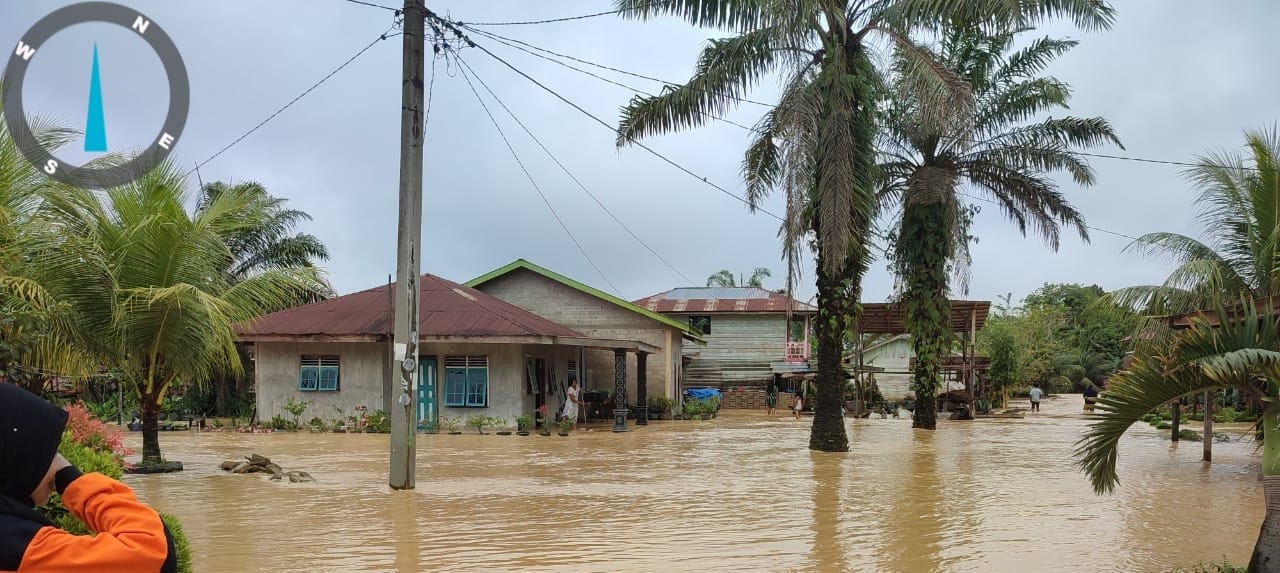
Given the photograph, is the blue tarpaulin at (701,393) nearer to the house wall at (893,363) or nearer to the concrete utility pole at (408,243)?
the house wall at (893,363)

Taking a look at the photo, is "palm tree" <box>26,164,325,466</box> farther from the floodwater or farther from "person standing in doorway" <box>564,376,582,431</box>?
"person standing in doorway" <box>564,376,582,431</box>

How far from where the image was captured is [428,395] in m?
24.9

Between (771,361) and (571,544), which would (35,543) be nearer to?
(571,544)

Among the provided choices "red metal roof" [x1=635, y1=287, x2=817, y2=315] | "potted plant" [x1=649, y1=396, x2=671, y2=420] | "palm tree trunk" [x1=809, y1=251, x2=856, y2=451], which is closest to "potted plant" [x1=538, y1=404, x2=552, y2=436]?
"potted plant" [x1=649, y1=396, x2=671, y2=420]

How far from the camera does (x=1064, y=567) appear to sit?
8227 mm

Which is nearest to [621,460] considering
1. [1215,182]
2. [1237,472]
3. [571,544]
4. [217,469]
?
[217,469]

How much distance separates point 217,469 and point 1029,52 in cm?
2002

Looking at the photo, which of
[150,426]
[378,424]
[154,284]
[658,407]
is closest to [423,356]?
[378,424]

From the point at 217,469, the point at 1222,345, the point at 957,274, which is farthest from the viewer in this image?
the point at 957,274

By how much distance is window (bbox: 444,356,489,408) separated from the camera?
2462 cm

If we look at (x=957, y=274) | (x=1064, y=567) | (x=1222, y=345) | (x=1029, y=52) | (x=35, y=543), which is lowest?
(x=1064, y=567)

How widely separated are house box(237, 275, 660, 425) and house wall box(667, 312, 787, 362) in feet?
48.7

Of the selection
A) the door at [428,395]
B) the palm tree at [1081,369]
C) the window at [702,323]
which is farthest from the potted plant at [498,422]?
the palm tree at [1081,369]

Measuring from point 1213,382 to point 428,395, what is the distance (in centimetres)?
2048
